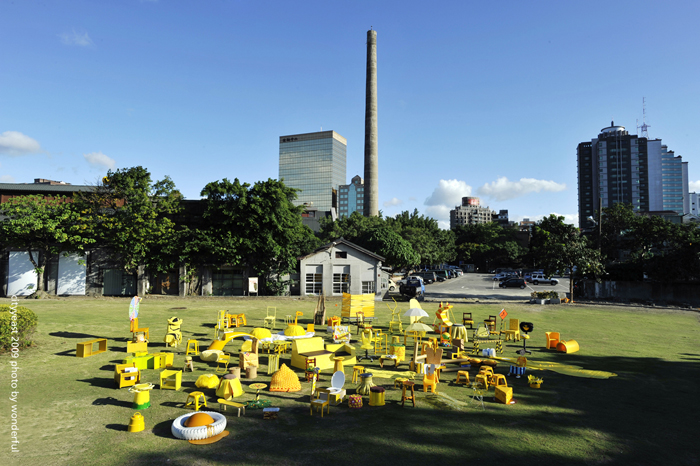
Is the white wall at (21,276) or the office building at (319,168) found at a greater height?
the office building at (319,168)

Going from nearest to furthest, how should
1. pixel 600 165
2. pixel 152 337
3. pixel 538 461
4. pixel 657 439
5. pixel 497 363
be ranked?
1. pixel 538 461
2. pixel 657 439
3. pixel 497 363
4. pixel 152 337
5. pixel 600 165

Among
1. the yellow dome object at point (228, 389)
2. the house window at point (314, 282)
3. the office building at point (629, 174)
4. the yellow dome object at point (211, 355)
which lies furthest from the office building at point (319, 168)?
the yellow dome object at point (228, 389)

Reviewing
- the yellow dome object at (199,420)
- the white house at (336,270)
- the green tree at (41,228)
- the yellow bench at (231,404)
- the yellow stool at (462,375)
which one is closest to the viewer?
the yellow dome object at (199,420)

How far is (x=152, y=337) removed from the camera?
18469mm

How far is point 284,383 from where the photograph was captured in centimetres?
1188

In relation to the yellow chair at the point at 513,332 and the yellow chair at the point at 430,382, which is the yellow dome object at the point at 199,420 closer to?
the yellow chair at the point at 430,382

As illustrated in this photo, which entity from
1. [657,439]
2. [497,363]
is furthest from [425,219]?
[657,439]

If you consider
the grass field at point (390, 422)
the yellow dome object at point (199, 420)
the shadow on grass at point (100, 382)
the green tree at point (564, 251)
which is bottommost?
the grass field at point (390, 422)

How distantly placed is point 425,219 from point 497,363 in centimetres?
7232

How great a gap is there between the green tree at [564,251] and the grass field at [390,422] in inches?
726

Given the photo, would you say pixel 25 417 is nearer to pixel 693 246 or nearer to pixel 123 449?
pixel 123 449

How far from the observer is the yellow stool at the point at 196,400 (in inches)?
401

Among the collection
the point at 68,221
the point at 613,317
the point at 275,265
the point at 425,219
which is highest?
the point at 425,219

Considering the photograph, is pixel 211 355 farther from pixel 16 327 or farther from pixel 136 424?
pixel 16 327
